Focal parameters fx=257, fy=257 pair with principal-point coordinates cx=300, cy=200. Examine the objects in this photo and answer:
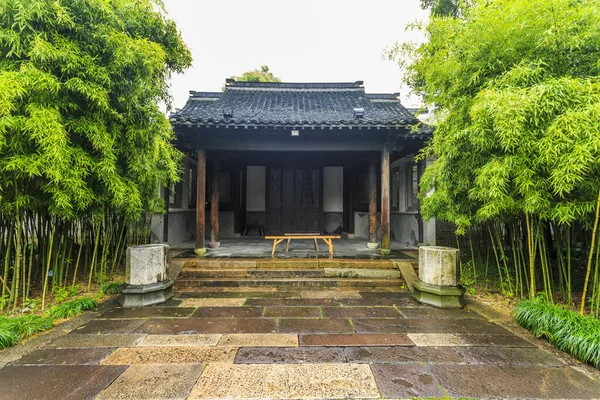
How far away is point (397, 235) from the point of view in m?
7.34

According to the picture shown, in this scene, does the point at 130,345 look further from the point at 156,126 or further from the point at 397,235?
the point at 397,235

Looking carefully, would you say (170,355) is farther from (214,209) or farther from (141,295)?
(214,209)

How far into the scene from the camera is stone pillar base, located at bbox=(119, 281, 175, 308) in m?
3.32

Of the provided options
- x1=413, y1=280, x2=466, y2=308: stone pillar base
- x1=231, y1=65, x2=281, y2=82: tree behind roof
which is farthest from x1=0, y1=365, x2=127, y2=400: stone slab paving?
x1=231, y1=65, x2=281, y2=82: tree behind roof

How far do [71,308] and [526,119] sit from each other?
214 inches

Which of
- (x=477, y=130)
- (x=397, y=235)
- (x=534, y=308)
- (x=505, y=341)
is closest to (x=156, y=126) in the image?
(x=477, y=130)

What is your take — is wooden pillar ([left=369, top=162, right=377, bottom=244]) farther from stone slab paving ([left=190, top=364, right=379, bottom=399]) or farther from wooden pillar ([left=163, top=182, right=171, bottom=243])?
wooden pillar ([left=163, top=182, right=171, bottom=243])

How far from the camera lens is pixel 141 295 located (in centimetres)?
334

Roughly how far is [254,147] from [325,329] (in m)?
3.87

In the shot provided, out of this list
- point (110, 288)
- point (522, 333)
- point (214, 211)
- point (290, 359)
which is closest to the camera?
point (290, 359)

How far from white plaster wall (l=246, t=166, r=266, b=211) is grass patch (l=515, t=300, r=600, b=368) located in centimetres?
658

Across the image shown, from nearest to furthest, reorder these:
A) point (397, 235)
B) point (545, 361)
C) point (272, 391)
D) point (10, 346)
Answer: point (272, 391)
point (545, 361)
point (10, 346)
point (397, 235)

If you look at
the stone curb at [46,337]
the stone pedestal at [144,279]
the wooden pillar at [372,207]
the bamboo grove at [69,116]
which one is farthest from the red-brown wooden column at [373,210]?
the stone curb at [46,337]

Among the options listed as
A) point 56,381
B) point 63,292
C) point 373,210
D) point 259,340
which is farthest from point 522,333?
point 63,292
